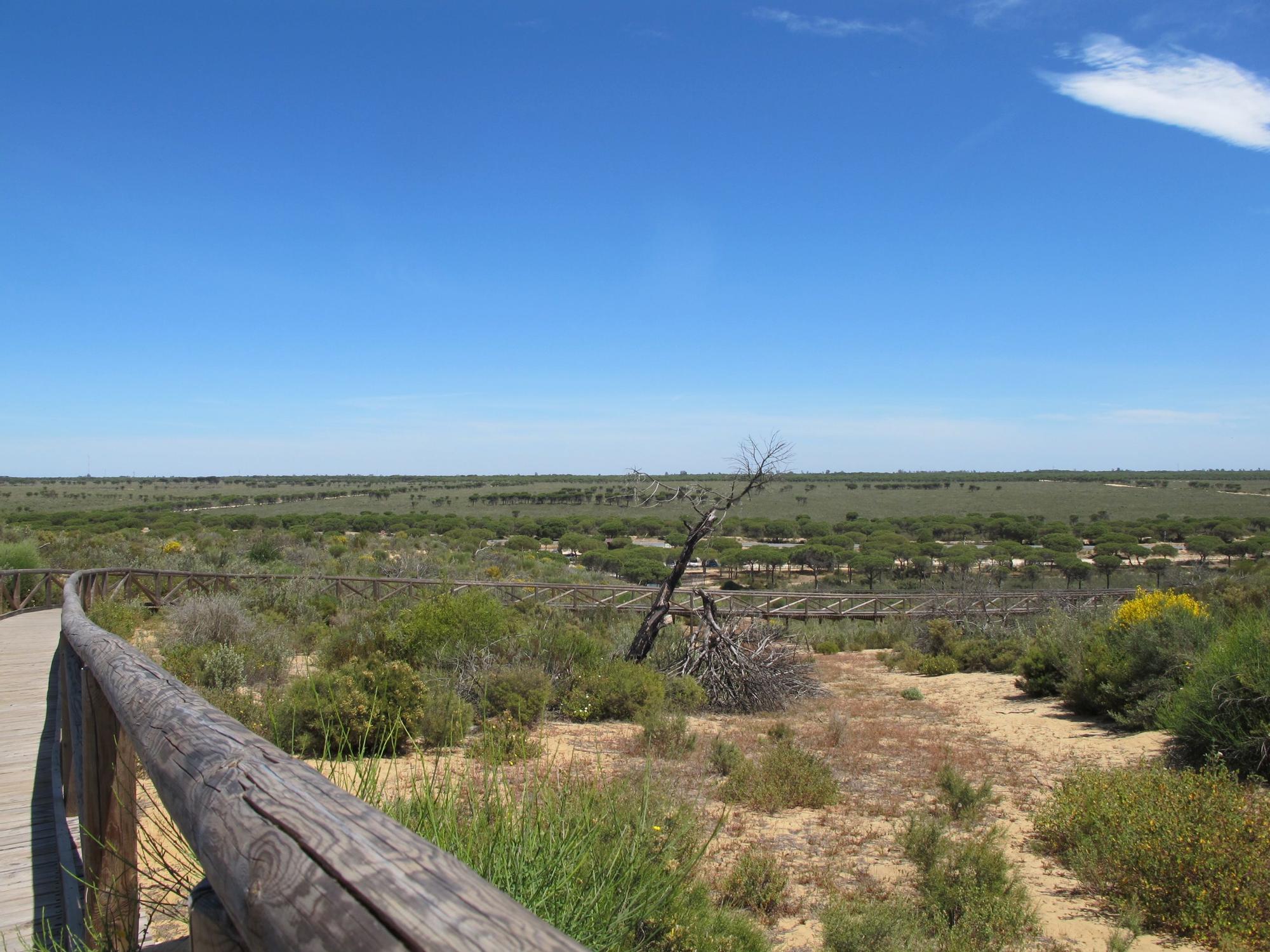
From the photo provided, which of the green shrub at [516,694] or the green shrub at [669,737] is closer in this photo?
the green shrub at [669,737]

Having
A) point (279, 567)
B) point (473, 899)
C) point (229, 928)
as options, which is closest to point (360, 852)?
point (473, 899)

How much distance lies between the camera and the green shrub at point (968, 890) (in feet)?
18.1

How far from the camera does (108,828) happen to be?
301 centimetres

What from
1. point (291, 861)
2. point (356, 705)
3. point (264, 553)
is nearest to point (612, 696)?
point (356, 705)

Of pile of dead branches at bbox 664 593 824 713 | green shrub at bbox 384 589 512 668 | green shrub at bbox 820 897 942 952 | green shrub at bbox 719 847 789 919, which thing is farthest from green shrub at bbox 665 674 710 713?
green shrub at bbox 820 897 942 952

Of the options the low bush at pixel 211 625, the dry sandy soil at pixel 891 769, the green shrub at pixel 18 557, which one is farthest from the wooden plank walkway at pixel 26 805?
the green shrub at pixel 18 557

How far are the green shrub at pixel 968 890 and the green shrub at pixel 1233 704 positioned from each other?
10.4ft

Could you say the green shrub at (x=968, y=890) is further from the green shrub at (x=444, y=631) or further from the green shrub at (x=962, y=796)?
the green shrub at (x=444, y=631)

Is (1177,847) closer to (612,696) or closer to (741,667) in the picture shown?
(612,696)

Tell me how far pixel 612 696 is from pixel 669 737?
2.28 m

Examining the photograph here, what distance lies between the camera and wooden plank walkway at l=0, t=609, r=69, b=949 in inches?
162

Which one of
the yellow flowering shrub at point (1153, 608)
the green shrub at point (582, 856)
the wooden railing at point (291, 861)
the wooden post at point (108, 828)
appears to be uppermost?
the wooden railing at point (291, 861)

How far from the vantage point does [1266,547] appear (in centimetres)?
4788

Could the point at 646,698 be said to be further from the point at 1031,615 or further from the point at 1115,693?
the point at 1031,615
